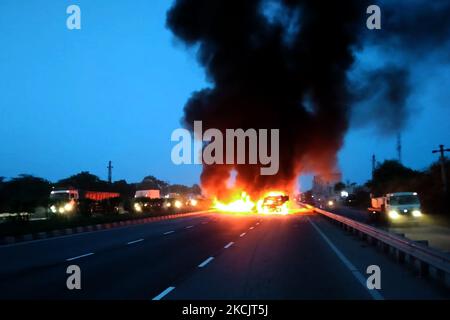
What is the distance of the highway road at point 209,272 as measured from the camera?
926 centimetres

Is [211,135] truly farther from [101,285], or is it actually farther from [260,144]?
[101,285]

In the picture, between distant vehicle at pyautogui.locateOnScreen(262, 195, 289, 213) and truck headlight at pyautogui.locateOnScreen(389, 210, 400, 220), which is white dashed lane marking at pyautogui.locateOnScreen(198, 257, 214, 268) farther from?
distant vehicle at pyautogui.locateOnScreen(262, 195, 289, 213)

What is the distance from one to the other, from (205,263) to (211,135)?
3522cm

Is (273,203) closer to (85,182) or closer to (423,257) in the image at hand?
(423,257)

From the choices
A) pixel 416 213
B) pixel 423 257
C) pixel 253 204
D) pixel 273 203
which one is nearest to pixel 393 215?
pixel 416 213

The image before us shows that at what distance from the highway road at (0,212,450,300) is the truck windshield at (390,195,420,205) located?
15.2 m

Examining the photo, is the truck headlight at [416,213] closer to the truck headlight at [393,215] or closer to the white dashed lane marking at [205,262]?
the truck headlight at [393,215]

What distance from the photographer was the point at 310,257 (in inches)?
591

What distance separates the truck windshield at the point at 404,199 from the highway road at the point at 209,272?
15228mm

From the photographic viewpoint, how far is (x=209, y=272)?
39.4ft

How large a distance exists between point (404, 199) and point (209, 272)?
80.0ft

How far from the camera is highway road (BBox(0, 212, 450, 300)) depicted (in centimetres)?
926

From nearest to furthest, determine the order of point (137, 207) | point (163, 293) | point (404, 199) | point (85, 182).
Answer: point (163, 293) < point (404, 199) < point (137, 207) < point (85, 182)
